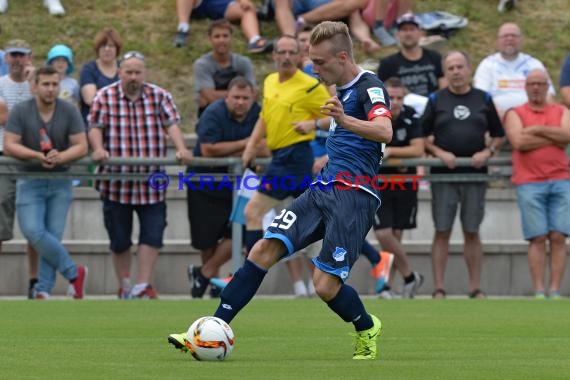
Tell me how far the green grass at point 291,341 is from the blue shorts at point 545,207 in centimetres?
106

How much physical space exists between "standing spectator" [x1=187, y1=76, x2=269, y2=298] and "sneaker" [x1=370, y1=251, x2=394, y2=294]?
163 centimetres

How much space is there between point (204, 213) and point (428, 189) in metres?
3.08

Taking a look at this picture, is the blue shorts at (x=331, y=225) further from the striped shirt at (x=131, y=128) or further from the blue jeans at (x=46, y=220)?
the striped shirt at (x=131, y=128)

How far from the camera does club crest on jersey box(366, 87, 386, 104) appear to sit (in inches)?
329

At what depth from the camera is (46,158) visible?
14578mm

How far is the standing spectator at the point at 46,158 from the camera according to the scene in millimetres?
14492

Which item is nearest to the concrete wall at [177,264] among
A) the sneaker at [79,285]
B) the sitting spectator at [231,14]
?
the sneaker at [79,285]

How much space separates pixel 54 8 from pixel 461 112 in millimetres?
8189

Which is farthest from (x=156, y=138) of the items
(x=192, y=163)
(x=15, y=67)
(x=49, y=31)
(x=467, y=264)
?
(x=49, y=31)

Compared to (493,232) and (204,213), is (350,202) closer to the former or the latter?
(204,213)

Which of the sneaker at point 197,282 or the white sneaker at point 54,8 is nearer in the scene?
the sneaker at point 197,282

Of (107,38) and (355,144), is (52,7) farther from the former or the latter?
(355,144)

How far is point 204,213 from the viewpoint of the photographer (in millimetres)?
15297

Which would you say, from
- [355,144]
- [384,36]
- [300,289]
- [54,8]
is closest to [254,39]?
[384,36]
